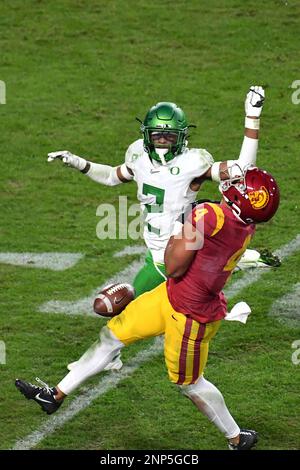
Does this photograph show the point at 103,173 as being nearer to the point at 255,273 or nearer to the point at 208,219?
the point at 208,219

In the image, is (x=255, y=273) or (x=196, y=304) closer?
(x=196, y=304)

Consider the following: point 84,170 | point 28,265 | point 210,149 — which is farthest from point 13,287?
point 210,149

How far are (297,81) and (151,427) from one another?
6.48 meters

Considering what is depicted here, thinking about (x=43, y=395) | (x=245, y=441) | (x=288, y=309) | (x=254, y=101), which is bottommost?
(x=288, y=309)

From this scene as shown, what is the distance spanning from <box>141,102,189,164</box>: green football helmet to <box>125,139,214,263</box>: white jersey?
70mm

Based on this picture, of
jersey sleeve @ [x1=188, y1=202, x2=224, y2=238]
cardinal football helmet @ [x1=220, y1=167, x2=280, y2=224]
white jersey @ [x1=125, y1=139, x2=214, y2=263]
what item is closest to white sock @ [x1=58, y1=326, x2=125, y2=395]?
white jersey @ [x1=125, y1=139, x2=214, y2=263]

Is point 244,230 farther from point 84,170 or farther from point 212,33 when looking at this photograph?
point 212,33

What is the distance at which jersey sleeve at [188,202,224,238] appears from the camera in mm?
6773

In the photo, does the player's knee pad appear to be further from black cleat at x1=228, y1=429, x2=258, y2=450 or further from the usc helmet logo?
the usc helmet logo

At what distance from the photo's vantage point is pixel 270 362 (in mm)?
8477

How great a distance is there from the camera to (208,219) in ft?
22.2

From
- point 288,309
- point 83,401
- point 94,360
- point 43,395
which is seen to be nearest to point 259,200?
point 94,360

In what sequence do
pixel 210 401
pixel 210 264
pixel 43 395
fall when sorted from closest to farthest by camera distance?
pixel 210 264 → pixel 210 401 → pixel 43 395

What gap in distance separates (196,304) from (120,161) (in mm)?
5010
